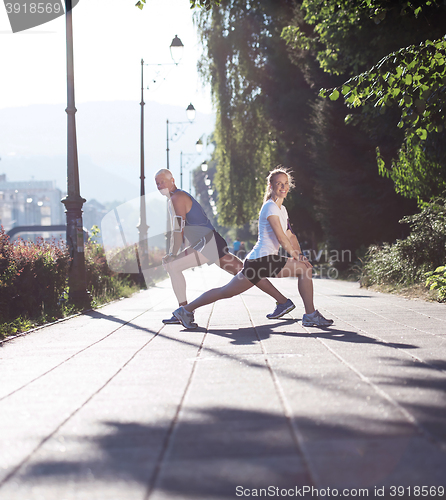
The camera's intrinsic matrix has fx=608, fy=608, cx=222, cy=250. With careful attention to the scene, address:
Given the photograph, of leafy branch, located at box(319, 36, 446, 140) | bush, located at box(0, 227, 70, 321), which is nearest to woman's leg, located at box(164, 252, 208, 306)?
bush, located at box(0, 227, 70, 321)

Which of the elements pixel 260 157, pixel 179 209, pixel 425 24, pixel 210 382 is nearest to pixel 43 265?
pixel 179 209

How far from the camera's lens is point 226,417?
329cm

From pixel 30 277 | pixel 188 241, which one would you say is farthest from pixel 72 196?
pixel 188 241

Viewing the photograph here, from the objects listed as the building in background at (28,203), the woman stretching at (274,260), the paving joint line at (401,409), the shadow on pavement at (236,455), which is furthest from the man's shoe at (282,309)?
the building in background at (28,203)

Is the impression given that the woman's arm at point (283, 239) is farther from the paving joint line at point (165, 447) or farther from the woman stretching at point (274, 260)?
the paving joint line at point (165, 447)

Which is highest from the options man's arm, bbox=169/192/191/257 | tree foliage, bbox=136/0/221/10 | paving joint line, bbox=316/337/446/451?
tree foliage, bbox=136/0/221/10

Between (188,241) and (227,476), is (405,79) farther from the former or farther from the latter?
(227,476)

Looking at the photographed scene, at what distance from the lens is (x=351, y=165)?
71.4 feet

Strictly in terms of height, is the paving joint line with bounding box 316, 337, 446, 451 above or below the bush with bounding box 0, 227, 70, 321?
below

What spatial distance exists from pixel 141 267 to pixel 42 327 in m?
13.6

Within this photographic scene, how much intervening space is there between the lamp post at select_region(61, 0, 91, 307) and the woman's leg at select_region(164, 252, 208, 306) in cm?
411

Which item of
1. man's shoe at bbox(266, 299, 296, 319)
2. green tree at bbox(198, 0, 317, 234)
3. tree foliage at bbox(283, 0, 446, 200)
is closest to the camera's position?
man's shoe at bbox(266, 299, 296, 319)

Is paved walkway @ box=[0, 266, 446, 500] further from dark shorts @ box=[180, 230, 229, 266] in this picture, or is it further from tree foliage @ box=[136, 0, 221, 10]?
tree foliage @ box=[136, 0, 221, 10]

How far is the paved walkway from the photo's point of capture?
240 cm
